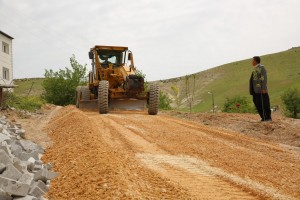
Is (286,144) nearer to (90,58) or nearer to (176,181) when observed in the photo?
(176,181)

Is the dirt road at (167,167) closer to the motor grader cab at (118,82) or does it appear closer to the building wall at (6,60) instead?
the motor grader cab at (118,82)

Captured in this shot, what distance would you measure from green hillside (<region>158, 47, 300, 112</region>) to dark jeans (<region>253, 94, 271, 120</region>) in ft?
221

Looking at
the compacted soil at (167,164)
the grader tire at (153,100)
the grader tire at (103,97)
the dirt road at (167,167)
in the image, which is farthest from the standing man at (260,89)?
the grader tire at (103,97)

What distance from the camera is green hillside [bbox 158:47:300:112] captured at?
298 ft

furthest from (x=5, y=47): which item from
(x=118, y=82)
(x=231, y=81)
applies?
(x=231, y=81)

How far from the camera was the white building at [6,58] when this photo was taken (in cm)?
3157

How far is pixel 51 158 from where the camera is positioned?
23.0 feet

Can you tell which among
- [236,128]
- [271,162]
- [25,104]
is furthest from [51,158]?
[25,104]

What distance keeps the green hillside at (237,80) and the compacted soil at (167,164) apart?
72.3 metres

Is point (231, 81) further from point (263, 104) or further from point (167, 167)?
point (167, 167)

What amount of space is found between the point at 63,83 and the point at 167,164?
3005cm

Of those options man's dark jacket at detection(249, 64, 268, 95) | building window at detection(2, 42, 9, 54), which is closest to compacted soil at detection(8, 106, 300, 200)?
man's dark jacket at detection(249, 64, 268, 95)

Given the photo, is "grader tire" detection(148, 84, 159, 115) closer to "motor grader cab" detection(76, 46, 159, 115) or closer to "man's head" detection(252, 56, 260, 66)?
"motor grader cab" detection(76, 46, 159, 115)

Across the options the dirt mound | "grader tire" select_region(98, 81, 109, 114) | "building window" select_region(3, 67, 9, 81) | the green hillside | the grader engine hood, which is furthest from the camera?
the green hillside
